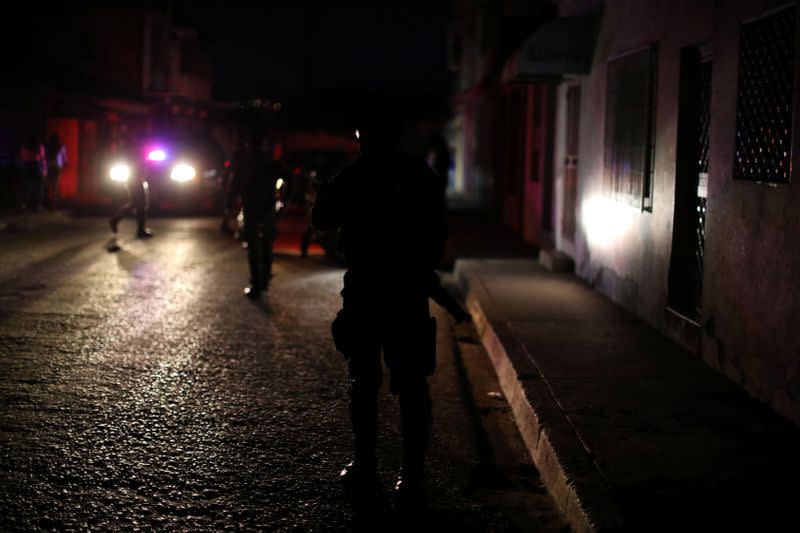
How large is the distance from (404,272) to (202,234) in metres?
14.6

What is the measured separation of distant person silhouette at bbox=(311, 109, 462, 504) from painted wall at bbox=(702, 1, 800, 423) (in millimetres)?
2372

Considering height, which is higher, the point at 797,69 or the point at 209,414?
the point at 797,69

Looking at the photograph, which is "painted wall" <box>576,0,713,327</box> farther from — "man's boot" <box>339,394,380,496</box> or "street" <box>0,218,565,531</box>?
"man's boot" <box>339,394,380,496</box>

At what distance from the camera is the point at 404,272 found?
4.69 metres

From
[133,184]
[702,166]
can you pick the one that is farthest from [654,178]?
[133,184]

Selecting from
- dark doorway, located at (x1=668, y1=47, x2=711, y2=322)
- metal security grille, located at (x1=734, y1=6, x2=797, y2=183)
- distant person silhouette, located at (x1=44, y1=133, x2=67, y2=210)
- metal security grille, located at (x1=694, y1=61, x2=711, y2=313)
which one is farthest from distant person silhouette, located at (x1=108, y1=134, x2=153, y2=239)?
metal security grille, located at (x1=734, y1=6, x2=797, y2=183)

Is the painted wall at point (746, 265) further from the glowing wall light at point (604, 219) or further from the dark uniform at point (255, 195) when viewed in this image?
the dark uniform at point (255, 195)

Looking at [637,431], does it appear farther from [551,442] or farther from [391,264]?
[391,264]

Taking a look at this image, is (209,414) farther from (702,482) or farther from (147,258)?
(147,258)

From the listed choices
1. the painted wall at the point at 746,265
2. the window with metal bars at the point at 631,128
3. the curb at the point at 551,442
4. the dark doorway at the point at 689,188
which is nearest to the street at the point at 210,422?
the curb at the point at 551,442

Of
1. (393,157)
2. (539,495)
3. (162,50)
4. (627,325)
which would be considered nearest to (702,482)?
(539,495)

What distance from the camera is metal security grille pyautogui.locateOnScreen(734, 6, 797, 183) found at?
20.0 ft

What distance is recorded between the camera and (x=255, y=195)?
1127 cm

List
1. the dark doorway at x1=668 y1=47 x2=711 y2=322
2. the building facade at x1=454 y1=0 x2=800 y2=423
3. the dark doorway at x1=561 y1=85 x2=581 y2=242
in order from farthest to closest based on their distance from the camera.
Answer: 1. the dark doorway at x1=561 y1=85 x2=581 y2=242
2. the dark doorway at x1=668 y1=47 x2=711 y2=322
3. the building facade at x1=454 y1=0 x2=800 y2=423
